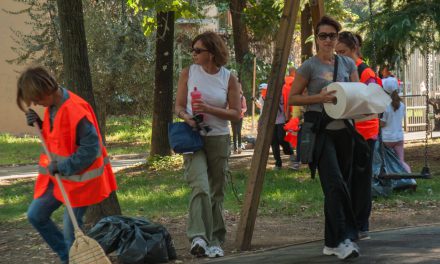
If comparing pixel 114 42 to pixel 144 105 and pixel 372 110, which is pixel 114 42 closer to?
pixel 144 105

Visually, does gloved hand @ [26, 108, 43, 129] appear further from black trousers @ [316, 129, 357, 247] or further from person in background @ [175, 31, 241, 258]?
black trousers @ [316, 129, 357, 247]

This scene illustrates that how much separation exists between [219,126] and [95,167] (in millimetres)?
1573

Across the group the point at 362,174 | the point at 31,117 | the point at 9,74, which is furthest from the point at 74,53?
the point at 9,74

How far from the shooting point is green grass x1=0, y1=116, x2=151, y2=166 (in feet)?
76.5

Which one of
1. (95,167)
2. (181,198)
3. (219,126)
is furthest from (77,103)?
(181,198)

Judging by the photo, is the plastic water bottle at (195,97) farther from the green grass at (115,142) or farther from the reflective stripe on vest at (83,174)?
the green grass at (115,142)

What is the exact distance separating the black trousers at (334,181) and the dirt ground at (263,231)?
1.19 meters

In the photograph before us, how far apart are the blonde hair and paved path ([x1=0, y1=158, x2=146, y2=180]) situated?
1186 cm

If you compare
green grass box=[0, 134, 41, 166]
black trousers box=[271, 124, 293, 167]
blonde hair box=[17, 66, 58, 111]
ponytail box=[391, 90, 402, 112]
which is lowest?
green grass box=[0, 134, 41, 166]

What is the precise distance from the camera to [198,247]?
6.74 meters

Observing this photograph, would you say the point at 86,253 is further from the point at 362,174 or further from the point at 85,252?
the point at 362,174

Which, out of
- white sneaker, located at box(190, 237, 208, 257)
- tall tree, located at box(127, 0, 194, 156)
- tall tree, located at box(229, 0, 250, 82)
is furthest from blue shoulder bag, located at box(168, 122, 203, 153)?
A: tall tree, located at box(229, 0, 250, 82)

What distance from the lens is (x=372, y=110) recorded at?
6.32m

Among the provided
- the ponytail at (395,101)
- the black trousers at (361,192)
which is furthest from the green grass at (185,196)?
the black trousers at (361,192)
